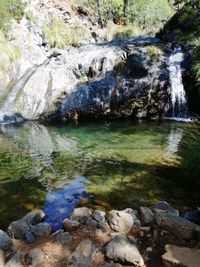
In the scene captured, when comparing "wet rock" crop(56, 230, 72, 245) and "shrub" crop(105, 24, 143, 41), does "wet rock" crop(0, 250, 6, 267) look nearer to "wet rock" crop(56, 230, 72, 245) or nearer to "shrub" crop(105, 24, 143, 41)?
"wet rock" crop(56, 230, 72, 245)

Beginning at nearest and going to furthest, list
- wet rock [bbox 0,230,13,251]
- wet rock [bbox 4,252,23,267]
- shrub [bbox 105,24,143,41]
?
wet rock [bbox 4,252,23,267] < wet rock [bbox 0,230,13,251] < shrub [bbox 105,24,143,41]

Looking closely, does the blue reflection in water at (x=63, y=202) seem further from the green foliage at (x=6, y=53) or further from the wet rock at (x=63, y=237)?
the green foliage at (x=6, y=53)

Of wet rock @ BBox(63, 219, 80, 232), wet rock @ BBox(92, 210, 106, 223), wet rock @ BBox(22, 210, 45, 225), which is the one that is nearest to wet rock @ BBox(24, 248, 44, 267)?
wet rock @ BBox(63, 219, 80, 232)

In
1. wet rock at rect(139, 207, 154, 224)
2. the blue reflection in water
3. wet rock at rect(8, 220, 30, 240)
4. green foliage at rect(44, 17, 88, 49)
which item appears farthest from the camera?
green foliage at rect(44, 17, 88, 49)

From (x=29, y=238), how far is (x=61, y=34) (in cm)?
1924

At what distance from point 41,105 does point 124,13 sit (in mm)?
21259

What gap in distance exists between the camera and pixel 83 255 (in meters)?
4.11

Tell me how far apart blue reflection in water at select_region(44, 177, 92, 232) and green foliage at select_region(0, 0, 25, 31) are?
1311 centimetres

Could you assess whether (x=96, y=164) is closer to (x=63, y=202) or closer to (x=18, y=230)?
(x=63, y=202)

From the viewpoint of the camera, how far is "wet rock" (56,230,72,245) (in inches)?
175

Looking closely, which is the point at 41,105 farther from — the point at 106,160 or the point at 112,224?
the point at 112,224

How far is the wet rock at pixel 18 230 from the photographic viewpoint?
4.58m

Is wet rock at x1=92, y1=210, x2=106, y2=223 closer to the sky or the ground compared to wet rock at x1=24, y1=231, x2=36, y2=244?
closer to the sky

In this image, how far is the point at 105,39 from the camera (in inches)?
1097
